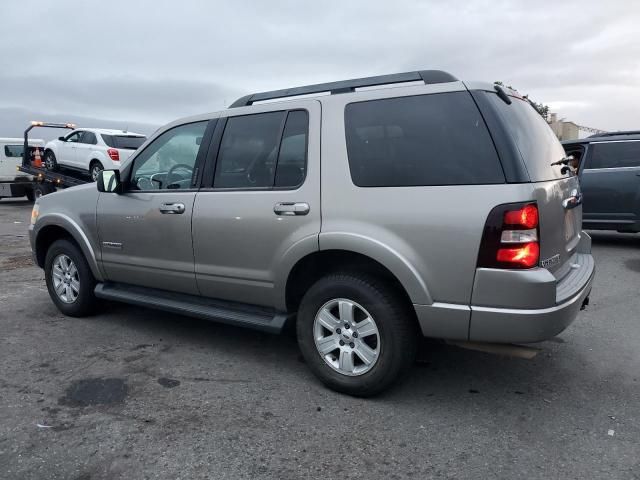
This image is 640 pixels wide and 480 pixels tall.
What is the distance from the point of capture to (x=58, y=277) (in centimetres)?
510

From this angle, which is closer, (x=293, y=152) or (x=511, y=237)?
(x=511, y=237)

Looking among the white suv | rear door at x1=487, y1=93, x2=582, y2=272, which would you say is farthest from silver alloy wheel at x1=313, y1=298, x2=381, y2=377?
the white suv

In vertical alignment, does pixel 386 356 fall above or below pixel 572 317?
below

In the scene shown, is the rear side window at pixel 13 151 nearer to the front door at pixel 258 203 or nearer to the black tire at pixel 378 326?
the front door at pixel 258 203

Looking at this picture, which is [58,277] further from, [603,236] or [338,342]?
[603,236]

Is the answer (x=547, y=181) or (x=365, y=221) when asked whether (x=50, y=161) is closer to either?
(x=365, y=221)

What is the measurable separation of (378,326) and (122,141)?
518 inches

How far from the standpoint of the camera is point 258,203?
11.7ft

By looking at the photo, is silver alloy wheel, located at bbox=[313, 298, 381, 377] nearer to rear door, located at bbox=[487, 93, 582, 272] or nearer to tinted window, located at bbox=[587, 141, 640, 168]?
rear door, located at bbox=[487, 93, 582, 272]

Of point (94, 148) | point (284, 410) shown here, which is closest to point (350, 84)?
point (284, 410)

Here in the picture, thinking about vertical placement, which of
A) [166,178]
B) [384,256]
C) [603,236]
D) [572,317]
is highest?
[166,178]

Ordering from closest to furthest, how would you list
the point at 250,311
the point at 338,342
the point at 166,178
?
the point at 338,342, the point at 250,311, the point at 166,178

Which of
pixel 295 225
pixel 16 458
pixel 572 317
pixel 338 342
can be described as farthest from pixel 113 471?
pixel 572 317

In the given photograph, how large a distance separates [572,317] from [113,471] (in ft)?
8.60
